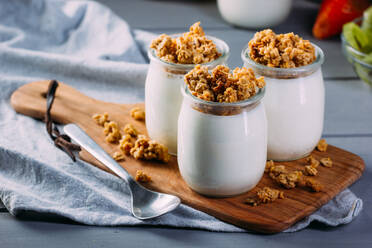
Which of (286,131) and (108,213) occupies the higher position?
(286,131)

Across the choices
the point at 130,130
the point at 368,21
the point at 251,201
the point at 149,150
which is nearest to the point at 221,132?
the point at 251,201

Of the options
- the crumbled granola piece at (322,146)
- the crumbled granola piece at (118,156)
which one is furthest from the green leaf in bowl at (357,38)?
the crumbled granola piece at (118,156)

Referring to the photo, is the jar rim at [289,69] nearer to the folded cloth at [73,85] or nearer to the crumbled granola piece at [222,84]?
the crumbled granola piece at [222,84]

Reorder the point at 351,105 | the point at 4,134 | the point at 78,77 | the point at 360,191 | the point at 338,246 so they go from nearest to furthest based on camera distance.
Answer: the point at 338,246 → the point at 360,191 → the point at 4,134 → the point at 351,105 → the point at 78,77

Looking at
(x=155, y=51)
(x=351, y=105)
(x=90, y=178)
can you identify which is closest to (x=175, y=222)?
(x=90, y=178)

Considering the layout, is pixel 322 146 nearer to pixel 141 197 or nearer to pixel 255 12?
pixel 141 197

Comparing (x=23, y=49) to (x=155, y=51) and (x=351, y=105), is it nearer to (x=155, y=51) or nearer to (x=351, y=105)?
(x=155, y=51)
